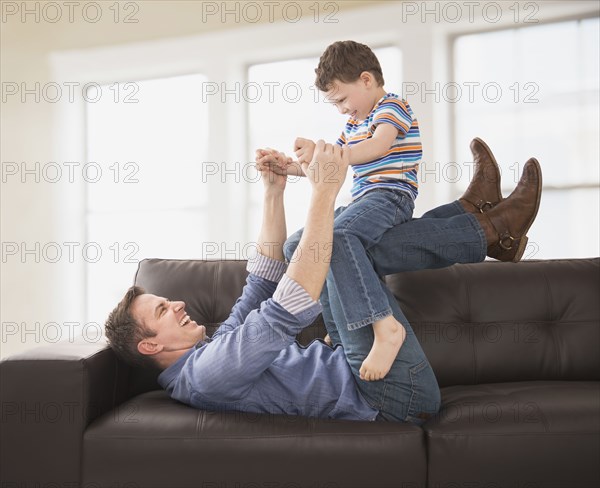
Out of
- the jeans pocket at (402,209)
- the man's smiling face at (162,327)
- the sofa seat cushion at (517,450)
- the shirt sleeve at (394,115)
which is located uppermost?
the shirt sleeve at (394,115)

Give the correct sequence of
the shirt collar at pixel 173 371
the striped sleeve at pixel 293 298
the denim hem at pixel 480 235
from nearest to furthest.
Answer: the striped sleeve at pixel 293 298 < the shirt collar at pixel 173 371 < the denim hem at pixel 480 235

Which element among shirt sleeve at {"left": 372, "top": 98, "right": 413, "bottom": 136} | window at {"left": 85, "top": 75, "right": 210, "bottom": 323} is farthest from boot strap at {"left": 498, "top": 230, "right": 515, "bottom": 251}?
window at {"left": 85, "top": 75, "right": 210, "bottom": 323}

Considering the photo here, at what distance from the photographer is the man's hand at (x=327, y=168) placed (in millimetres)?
1560

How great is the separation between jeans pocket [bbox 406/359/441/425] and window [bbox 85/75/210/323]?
9.51ft

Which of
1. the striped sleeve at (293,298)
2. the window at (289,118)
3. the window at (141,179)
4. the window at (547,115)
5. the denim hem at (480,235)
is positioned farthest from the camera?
the window at (141,179)

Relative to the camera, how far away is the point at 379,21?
389 cm

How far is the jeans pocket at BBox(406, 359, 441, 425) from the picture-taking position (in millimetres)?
1617

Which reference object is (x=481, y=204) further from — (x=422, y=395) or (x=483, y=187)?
(x=422, y=395)

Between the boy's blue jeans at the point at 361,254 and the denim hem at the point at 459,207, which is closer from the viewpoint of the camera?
the boy's blue jeans at the point at 361,254

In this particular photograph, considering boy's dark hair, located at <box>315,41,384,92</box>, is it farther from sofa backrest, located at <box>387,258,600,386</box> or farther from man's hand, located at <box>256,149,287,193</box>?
sofa backrest, located at <box>387,258,600,386</box>

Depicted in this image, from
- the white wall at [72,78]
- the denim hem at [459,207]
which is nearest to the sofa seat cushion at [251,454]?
the denim hem at [459,207]

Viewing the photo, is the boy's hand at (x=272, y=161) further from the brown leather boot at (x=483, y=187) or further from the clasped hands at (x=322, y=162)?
the brown leather boot at (x=483, y=187)

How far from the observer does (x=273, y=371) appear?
1658 millimetres

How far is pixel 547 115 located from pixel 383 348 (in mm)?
2591
